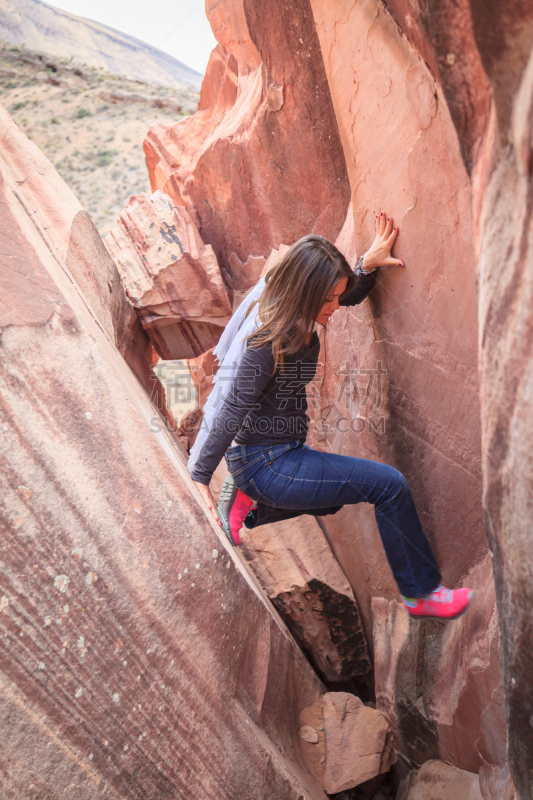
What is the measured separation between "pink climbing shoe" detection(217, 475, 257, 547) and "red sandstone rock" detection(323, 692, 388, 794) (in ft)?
3.32

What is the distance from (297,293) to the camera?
69.0 inches

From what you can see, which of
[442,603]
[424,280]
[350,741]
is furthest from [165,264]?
[350,741]

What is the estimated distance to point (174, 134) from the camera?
4414 millimetres

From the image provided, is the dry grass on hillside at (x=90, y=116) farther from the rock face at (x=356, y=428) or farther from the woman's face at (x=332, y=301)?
the woman's face at (x=332, y=301)

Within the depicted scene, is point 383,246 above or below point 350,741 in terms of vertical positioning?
above

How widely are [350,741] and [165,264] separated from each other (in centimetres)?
316

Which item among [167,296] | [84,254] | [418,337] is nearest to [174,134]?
[167,296]

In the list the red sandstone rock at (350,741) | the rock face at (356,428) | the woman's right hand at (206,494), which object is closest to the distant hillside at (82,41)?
the rock face at (356,428)

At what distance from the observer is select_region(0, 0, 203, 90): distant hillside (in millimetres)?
10562

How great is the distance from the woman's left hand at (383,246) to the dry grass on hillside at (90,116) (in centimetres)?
1283

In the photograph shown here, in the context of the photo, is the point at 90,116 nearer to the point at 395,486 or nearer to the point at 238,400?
the point at 238,400

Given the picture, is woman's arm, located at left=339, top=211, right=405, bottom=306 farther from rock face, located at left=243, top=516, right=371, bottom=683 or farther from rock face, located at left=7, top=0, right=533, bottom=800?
rock face, located at left=243, top=516, right=371, bottom=683

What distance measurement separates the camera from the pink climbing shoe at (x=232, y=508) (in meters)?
2.20

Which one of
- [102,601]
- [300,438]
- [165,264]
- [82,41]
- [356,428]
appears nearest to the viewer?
[102,601]
